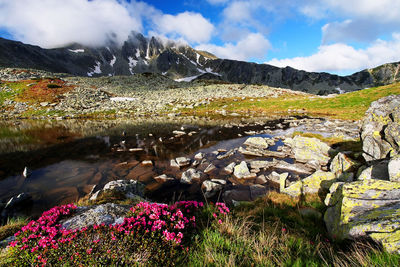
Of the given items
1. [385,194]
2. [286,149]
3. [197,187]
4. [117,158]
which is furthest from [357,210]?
[117,158]

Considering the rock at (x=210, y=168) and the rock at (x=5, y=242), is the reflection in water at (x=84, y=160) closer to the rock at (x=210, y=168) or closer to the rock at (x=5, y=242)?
the rock at (x=210, y=168)

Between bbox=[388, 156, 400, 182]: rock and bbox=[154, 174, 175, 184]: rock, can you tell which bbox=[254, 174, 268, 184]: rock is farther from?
bbox=[388, 156, 400, 182]: rock

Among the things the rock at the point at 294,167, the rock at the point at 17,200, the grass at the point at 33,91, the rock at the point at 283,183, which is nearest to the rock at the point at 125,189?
the rock at the point at 17,200

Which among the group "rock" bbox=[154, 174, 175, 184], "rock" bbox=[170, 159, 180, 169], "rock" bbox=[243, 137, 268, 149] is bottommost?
"rock" bbox=[154, 174, 175, 184]

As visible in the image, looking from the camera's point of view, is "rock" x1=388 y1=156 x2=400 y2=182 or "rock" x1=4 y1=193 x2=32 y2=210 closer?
"rock" x1=388 y1=156 x2=400 y2=182

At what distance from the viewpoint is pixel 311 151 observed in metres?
14.3

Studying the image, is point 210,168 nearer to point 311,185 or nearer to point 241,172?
point 241,172

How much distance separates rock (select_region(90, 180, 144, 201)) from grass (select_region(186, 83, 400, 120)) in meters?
45.0

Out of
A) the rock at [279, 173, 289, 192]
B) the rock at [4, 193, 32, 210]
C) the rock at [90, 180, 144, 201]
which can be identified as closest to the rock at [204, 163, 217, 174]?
the rock at [90, 180, 144, 201]

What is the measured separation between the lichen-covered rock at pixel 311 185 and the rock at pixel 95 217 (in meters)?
8.24

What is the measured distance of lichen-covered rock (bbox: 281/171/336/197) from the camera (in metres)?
8.62

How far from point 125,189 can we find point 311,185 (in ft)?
33.4

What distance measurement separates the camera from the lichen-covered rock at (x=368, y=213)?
3656 mm

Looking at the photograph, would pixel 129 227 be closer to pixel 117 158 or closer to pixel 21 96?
pixel 117 158
